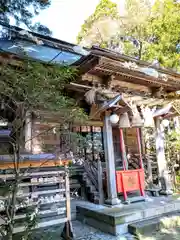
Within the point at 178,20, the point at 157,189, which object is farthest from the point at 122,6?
the point at 157,189

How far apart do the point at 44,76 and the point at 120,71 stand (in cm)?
306

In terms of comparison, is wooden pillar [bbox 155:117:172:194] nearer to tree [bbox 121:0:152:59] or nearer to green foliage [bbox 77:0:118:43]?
tree [bbox 121:0:152:59]

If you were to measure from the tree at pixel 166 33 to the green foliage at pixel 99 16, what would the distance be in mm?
3394

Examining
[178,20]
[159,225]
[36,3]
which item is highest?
[178,20]

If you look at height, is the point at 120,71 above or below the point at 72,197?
above

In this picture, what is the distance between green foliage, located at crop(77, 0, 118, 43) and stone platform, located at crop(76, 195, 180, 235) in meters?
12.8

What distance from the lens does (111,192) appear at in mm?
4707

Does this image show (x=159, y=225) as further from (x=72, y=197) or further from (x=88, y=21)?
(x=88, y=21)

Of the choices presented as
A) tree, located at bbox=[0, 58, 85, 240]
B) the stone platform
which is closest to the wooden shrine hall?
the stone platform

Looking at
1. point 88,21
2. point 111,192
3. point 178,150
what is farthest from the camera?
point 88,21

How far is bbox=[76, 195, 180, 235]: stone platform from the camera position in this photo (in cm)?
393

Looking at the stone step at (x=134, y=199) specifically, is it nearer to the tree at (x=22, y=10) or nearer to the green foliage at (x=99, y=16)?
the tree at (x=22, y=10)

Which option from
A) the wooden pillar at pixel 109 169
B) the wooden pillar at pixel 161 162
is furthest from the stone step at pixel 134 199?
the wooden pillar at pixel 161 162

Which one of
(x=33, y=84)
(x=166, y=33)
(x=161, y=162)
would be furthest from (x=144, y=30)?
(x=33, y=84)
